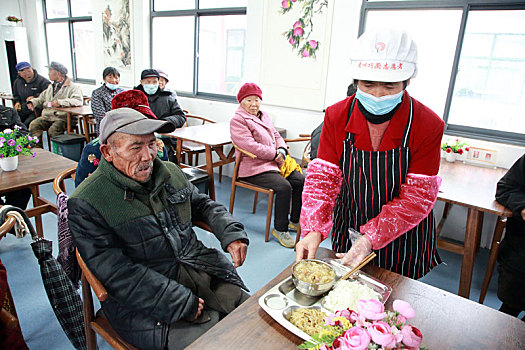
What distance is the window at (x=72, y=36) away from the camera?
659 cm

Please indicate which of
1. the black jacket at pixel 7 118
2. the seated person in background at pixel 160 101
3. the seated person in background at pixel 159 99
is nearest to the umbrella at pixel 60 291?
the seated person in background at pixel 160 101

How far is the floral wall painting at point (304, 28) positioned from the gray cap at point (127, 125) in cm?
271

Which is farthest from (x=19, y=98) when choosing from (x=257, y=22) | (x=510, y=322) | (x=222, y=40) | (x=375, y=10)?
(x=510, y=322)

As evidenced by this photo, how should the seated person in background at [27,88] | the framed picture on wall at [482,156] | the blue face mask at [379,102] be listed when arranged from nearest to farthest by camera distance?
the blue face mask at [379,102], the framed picture on wall at [482,156], the seated person in background at [27,88]

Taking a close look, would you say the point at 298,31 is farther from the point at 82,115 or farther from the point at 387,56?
the point at 82,115

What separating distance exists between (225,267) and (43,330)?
116cm

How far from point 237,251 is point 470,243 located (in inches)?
59.2

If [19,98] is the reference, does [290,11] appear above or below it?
above

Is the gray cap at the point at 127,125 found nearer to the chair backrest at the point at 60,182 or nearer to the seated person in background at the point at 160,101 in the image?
the chair backrest at the point at 60,182

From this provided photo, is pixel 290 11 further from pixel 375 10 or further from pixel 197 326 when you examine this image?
pixel 197 326

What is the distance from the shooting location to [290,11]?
3.70m

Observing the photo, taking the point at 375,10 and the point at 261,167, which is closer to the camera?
the point at 261,167

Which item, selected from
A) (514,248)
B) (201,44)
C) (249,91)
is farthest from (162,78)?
(514,248)

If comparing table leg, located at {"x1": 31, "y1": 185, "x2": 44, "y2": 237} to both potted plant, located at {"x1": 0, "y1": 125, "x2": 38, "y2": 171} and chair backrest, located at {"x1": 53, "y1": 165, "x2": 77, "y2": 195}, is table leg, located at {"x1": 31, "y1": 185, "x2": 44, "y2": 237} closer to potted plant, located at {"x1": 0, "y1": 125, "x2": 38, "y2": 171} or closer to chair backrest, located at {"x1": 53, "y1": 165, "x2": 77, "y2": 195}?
potted plant, located at {"x1": 0, "y1": 125, "x2": 38, "y2": 171}
